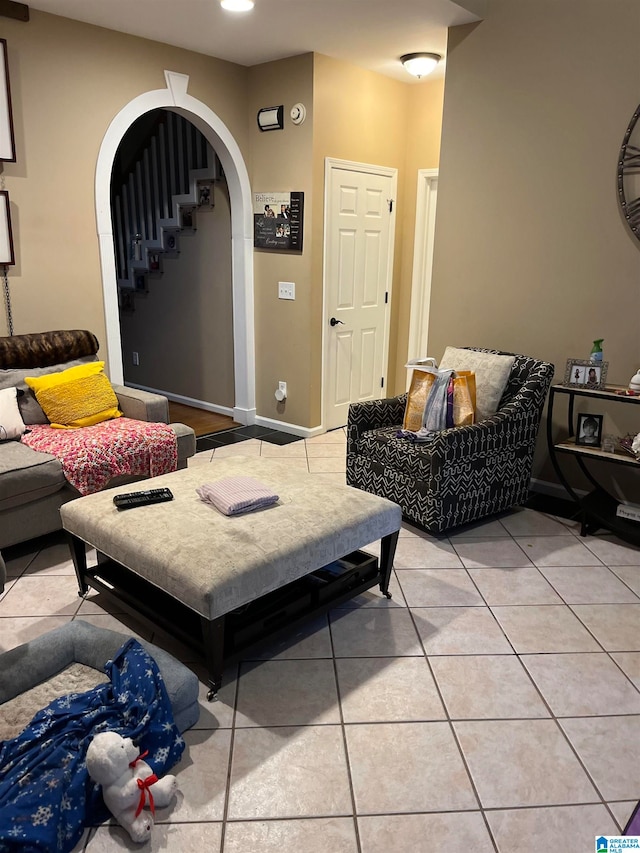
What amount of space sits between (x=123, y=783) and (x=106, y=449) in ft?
6.10

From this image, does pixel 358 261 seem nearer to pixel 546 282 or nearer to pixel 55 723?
pixel 546 282

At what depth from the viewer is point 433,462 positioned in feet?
10.2

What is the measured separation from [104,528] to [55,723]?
709mm

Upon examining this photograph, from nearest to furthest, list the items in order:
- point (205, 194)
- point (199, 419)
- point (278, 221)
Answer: point (278, 221), point (205, 194), point (199, 419)

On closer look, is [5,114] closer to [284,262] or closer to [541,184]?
[284,262]

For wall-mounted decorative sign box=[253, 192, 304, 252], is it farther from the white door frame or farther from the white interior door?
the white door frame

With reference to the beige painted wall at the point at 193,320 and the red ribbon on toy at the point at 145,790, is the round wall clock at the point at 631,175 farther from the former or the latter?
the red ribbon on toy at the point at 145,790

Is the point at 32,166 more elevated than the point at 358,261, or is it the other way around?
the point at 32,166

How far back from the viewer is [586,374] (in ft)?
10.9

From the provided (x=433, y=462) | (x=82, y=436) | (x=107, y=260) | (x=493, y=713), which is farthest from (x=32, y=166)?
(x=493, y=713)

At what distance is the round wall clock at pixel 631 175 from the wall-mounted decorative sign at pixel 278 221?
2.17m

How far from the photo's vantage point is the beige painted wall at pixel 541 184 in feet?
11.1

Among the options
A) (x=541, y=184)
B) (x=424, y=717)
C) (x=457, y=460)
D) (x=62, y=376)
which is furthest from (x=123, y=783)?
(x=541, y=184)

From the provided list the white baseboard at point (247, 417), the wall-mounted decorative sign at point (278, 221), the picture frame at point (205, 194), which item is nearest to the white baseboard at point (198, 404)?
the white baseboard at point (247, 417)
